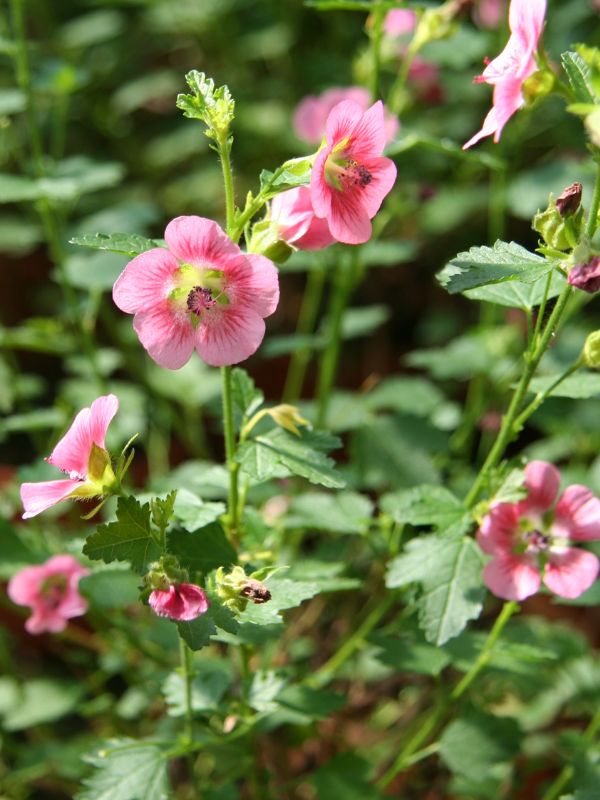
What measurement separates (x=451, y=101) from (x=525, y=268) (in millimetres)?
2082

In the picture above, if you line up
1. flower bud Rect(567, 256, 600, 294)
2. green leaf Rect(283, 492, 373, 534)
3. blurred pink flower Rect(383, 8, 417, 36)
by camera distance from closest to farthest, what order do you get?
1. flower bud Rect(567, 256, 600, 294)
2. green leaf Rect(283, 492, 373, 534)
3. blurred pink flower Rect(383, 8, 417, 36)

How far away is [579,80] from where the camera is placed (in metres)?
0.96

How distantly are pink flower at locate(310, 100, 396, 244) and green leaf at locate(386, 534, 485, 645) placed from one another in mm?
439

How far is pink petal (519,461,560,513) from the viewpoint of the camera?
1.23m

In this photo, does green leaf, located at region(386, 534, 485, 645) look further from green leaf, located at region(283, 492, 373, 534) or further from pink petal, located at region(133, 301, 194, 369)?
pink petal, located at region(133, 301, 194, 369)

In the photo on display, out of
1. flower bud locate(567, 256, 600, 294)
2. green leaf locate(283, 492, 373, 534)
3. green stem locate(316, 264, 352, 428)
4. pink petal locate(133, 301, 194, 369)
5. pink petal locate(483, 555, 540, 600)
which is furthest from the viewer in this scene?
green stem locate(316, 264, 352, 428)

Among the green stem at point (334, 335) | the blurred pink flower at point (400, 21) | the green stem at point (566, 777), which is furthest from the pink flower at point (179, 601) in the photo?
the blurred pink flower at point (400, 21)

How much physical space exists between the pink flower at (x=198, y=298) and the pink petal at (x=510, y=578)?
0.44 metres

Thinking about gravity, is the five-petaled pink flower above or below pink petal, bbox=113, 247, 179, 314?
above

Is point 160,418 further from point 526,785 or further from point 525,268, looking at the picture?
point 525,268

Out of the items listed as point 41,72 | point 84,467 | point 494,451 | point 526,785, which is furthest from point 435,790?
point 41,72

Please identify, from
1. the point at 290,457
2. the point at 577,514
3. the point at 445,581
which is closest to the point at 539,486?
the point at 577,514

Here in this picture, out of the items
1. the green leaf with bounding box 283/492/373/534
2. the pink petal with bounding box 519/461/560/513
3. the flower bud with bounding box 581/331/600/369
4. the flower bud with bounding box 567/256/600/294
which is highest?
the flower bud with bounding box 567/256/600/294

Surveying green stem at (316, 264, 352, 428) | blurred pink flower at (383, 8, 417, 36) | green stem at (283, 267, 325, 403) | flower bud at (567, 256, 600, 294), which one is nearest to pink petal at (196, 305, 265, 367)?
flower bud at (567, 256, 600, 294)
